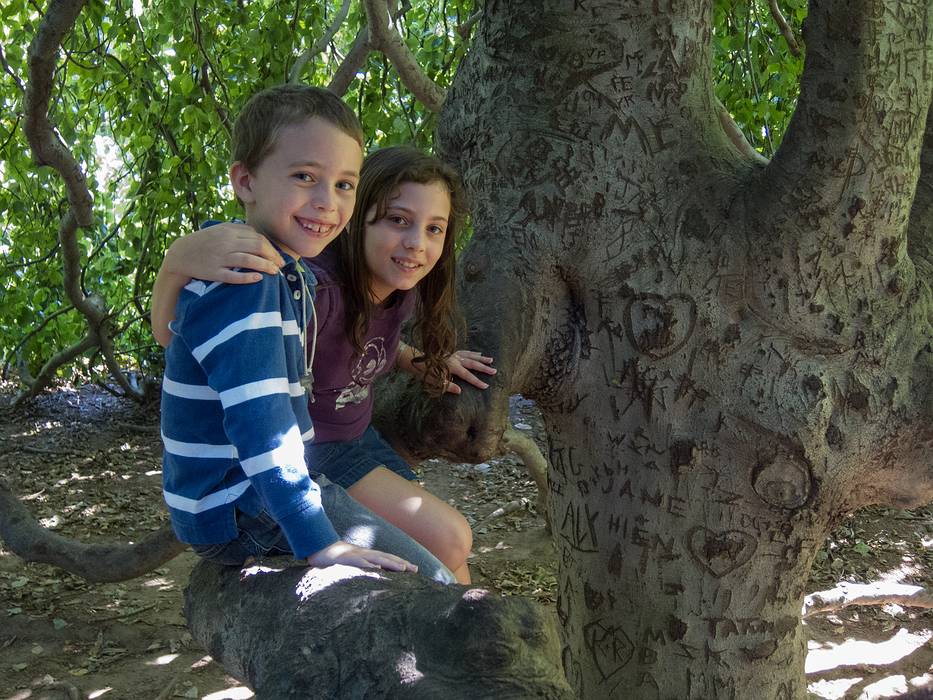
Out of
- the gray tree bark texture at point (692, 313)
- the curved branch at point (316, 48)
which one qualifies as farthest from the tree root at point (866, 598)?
the curved branch at point (316, 48)

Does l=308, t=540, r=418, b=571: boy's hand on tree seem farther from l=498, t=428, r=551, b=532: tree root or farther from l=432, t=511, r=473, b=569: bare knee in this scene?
l=498, t=428, r=551, b=532: tree root

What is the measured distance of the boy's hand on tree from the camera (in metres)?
1.33

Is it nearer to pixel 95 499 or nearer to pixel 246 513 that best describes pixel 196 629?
→ pixel 246 513

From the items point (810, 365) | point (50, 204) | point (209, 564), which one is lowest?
point (209, 564)

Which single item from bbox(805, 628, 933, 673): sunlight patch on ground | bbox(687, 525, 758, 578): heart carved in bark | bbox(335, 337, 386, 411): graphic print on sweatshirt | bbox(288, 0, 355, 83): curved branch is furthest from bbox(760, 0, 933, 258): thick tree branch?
bbox(288, 0, 355, 83): curved branch

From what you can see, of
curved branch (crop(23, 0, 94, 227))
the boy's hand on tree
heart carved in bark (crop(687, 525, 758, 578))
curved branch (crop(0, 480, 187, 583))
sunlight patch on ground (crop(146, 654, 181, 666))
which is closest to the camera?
the boy's hand on tree

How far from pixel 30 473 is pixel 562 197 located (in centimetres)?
480

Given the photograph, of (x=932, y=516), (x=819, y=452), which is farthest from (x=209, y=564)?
(x=932, y=516)

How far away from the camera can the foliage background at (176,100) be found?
4.45m

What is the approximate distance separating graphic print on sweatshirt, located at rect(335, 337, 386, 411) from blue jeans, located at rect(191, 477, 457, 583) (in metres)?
0.28

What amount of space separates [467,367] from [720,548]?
2.29 feet

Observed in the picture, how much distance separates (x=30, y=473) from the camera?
5762 mm

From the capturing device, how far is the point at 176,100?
4.43 metres

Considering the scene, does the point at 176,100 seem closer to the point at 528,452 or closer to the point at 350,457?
the point at 528,452
